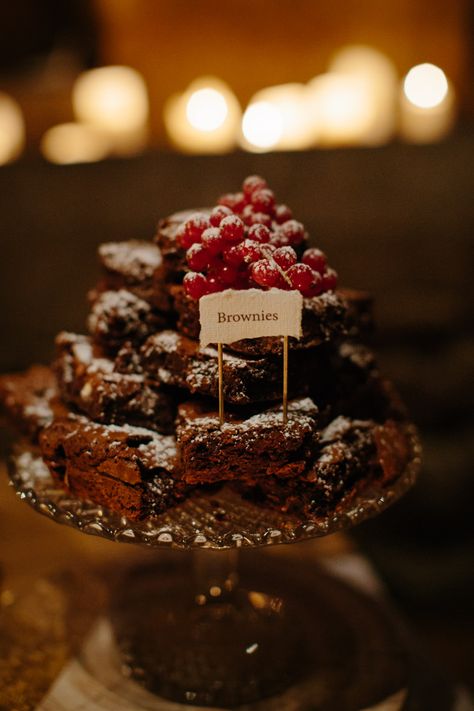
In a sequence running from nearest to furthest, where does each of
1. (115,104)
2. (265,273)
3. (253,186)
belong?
(265,273), (253,186), (115,104)

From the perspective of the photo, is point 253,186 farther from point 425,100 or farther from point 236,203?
point 425,100

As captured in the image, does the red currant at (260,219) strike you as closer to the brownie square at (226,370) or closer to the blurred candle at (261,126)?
the brownie square at (226,370)

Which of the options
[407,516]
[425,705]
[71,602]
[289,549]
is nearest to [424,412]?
[407,516]

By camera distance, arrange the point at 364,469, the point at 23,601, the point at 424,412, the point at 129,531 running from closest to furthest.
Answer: the point at 129,531
the point at 364,469
the point at 23,601
the point at 424,412

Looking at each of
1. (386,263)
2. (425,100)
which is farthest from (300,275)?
(425,100)

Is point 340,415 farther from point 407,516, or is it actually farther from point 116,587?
point 407,516

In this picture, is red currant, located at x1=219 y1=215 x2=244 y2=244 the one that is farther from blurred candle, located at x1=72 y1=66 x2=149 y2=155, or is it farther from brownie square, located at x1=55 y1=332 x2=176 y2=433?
blurred candle, located at x1=72 y1=66 x2=149 y2=155

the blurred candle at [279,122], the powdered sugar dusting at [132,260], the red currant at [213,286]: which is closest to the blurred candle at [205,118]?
the blurred candle at [279,122]
